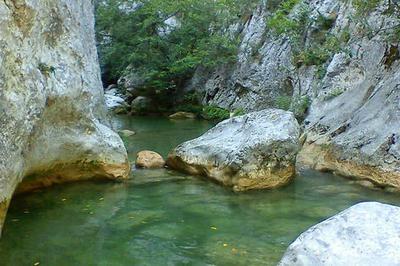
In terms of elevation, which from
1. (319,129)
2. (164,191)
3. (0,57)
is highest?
(0,57)

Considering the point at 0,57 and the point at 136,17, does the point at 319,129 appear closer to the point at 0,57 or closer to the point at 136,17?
the point at 0,57

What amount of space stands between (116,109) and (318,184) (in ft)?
50.8

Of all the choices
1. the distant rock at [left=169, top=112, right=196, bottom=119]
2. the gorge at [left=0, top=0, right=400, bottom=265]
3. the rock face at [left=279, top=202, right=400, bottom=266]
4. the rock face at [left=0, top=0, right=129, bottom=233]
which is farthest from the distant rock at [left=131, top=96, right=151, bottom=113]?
the rock face at [left=279, top=202, right=400, bottom=266]

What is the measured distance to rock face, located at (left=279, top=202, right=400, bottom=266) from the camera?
3.07m

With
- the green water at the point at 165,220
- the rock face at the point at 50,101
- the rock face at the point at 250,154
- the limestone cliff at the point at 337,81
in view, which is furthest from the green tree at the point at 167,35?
the green water at the point at 165,220

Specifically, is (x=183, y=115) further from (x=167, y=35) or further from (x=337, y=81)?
(x=337, y=81)

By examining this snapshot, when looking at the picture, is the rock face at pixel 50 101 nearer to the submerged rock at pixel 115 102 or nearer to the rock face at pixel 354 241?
the rock face at pixel 354 241

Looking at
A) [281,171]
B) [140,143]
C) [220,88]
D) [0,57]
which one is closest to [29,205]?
[0,57]

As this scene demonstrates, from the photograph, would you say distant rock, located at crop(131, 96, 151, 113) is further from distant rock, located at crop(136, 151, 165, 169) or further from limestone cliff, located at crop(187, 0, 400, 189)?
distant rock, located at crop(136, 151, 165, 169)

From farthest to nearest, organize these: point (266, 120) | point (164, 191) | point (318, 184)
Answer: point (266, 120)
point (318, 184)
point (164, 191)

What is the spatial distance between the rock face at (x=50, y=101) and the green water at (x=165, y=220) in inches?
16.3

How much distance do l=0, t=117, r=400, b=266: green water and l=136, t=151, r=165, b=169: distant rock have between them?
43 cm

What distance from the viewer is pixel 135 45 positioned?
22.2 meters

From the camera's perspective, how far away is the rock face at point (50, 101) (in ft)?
17.6
